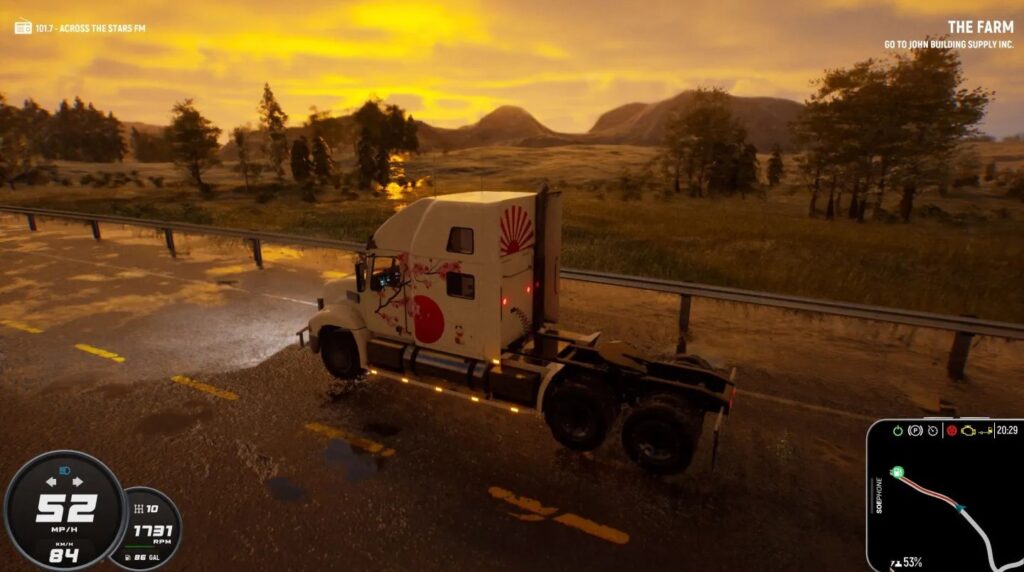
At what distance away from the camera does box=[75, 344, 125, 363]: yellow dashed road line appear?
10.4 metres

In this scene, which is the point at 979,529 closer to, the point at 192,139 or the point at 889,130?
the point at 889,130

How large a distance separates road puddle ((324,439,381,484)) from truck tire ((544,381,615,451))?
2.57m

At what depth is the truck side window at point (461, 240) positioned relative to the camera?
746cm

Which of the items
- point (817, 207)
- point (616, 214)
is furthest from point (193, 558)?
point (817, 207)

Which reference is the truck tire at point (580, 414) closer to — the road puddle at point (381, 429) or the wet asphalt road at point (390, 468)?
the wet asphalt road at point (390, 468)

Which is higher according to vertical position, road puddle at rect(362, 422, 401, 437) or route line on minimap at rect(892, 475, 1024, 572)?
route line on minimap at rect(892, 475, 1024, 572)

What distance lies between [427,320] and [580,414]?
2.96m

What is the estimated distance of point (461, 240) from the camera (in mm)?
7547

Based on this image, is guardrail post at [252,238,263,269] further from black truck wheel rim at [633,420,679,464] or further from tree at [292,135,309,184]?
tree at [292,135,309,184]

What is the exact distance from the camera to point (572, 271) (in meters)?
13.9

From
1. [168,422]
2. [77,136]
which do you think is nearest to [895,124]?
[168,422]

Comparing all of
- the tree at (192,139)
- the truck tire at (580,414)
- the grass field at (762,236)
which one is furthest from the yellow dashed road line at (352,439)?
Answer: the tree at (192,139)

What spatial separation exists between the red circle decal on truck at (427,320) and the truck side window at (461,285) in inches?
18.1

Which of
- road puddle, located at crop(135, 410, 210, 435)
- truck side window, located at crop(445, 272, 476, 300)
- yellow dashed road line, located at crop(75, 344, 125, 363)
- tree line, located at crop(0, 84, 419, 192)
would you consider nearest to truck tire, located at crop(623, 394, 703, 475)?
truck side window, located at crop(445, 272, 476, 300)
